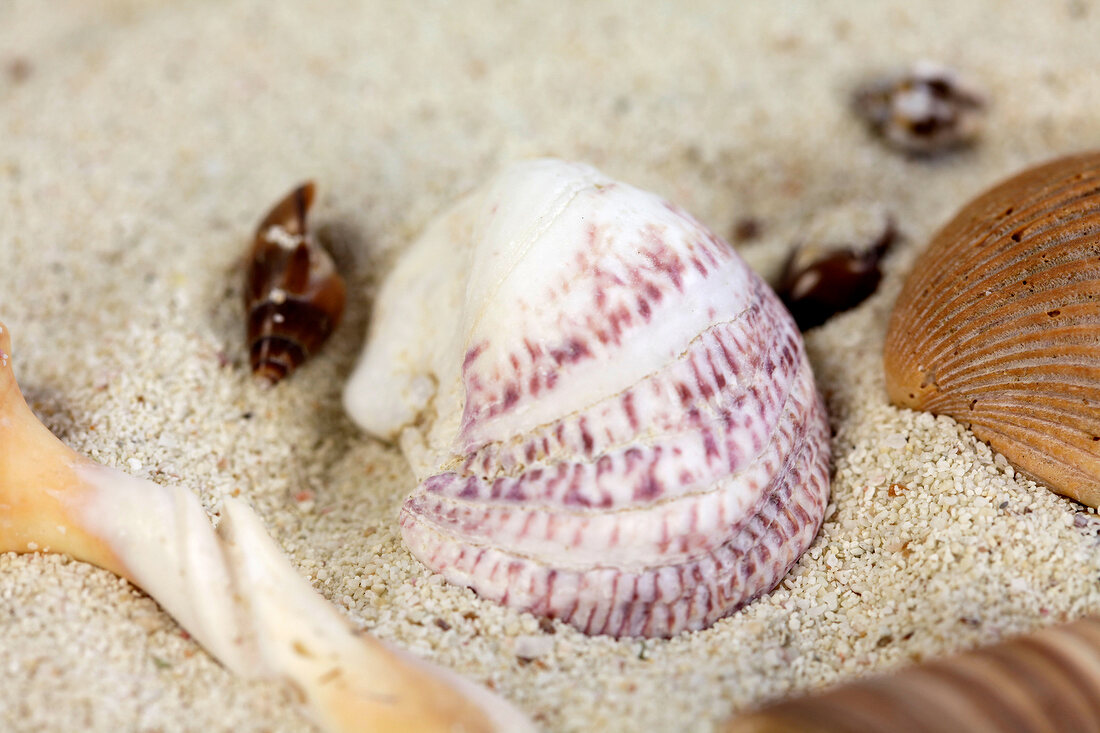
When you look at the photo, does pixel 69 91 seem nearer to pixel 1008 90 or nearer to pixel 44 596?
pixel 44 596

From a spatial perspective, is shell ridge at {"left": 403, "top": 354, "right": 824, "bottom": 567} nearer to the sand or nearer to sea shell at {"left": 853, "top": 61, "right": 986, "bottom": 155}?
the sand

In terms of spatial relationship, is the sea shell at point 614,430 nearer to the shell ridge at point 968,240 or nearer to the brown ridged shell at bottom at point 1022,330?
the brown ridged shell at bottom at point 1022,330

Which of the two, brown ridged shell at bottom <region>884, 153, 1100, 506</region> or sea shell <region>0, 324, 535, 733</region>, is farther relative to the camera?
brown ridged shell at bottom <region>884, 153, 1100, 506</region>

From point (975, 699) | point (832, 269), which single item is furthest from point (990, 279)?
point (975, 699)

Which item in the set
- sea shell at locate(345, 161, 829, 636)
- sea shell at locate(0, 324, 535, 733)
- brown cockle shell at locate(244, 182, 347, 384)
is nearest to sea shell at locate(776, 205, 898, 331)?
sea shell at locate(345, 161, 829, 636)

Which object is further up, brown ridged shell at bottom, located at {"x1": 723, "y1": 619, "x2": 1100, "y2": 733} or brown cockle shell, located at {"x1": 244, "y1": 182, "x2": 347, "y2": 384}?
brown cockle shell, located at {"x1": 244, "y1": 182, "x2": 347, "y2": 384}

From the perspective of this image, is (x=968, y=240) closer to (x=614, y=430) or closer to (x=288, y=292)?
(x=614, y=430)
